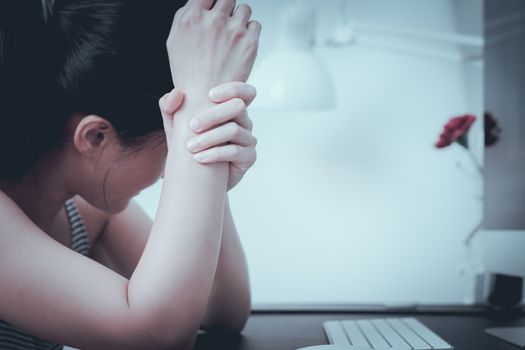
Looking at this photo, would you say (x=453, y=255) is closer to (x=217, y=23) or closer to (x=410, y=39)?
(x=410, y=39)

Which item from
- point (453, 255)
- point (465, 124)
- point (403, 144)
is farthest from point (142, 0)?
point (453, 255)

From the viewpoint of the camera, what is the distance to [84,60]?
61 centimetres

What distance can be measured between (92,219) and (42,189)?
214 millimetres

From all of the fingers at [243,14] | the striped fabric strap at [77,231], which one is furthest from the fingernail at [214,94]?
the striped fabric strap at [77,231]

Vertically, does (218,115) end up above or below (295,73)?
below

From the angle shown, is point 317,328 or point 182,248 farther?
point 317,328

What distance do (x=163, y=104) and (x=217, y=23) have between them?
119 millimetres

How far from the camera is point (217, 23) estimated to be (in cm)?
62

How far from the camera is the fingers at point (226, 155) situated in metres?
0.58

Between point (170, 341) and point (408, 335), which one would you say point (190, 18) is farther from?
point (408, 335)

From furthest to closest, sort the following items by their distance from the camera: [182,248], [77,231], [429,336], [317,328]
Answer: [77,231], [317,328], [429,336], [182,248]

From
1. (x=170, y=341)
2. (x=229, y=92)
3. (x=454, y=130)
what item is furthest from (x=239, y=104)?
(x=454, y=130)

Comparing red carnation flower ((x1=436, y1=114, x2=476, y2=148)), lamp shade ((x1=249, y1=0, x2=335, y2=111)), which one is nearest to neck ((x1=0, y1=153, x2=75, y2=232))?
lamp shade ((x1=249, y1=0, x2=335, y2=111))

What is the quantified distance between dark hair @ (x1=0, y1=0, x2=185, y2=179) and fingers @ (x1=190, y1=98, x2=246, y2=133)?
9 centimetres
